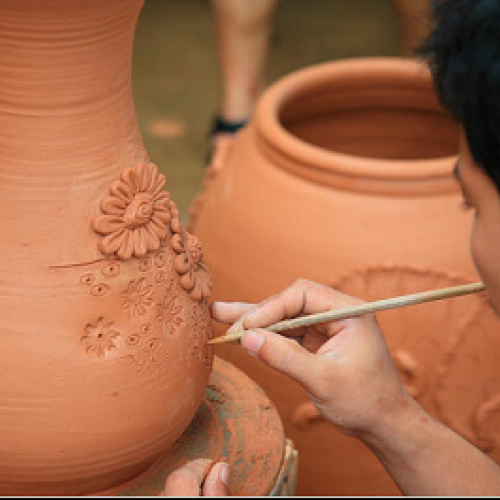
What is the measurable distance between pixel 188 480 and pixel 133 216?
0.33 m

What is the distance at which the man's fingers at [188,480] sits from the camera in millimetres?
1183

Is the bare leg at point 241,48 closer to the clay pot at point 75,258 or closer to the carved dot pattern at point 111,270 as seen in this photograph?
the clay pot at point 75,258

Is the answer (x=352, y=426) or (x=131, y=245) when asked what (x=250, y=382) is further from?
(x=131, y=245)

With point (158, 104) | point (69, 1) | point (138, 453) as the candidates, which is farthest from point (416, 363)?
point (158, 104)

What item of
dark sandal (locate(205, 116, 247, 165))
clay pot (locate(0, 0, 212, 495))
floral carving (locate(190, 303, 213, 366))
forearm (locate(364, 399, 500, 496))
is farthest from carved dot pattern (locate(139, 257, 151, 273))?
dark sandal (locate(205, 116, 247, 165))

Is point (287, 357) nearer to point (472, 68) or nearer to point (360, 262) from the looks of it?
point (472, 68)

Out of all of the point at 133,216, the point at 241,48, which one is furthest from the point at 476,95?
the point at 241,48

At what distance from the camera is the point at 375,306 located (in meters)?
1.21

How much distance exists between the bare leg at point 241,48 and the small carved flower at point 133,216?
90.9 inches

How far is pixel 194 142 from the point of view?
399 cm

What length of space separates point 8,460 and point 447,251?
0.94 metres

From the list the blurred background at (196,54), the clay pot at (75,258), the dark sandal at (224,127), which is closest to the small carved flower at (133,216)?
the clay pot at (75,258)

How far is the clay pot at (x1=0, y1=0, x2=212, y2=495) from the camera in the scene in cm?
115

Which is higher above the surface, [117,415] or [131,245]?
[131,245]
